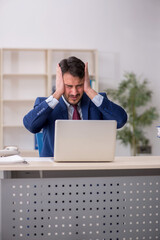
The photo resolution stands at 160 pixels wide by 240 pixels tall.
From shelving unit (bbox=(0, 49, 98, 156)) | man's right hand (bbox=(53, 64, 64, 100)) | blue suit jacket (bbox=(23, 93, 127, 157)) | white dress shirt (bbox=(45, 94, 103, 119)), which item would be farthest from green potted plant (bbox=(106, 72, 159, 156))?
man's right hand (bbox=(53, 64, 64, 100))

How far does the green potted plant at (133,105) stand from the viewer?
598cm

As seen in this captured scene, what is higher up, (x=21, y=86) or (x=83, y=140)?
(x=21, y=86)

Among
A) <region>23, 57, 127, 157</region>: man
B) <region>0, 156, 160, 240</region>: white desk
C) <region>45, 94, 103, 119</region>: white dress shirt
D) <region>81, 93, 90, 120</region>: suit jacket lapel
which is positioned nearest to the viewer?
<region>0, 156, 160, 240</region>: white desk

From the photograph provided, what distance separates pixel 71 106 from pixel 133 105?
3412 mm

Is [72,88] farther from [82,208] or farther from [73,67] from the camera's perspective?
[82,208]

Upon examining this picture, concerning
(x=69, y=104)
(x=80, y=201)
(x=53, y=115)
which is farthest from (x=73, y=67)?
(x=80, y=201)

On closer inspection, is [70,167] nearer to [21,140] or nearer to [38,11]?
[21,140]

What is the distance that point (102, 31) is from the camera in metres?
6.19

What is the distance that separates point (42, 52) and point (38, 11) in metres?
0.65

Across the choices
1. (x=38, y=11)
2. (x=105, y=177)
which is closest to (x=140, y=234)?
(x=105, y=177)

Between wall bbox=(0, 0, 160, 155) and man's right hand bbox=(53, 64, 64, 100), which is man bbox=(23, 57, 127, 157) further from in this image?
wall bbox=(0, 0, 160, 155)

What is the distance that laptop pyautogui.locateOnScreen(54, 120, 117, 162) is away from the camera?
1986 millimetres

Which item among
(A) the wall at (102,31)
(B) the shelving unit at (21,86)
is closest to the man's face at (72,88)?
(B) the shelving unit at (21,86)

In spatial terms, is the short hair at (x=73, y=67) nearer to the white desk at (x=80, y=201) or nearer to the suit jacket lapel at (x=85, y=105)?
the suit jacket lapel at (x=85, y=105)
